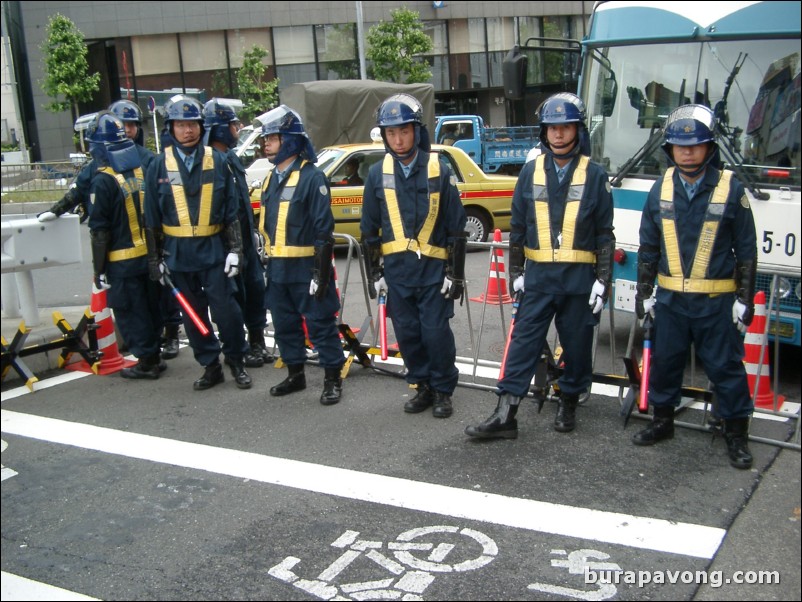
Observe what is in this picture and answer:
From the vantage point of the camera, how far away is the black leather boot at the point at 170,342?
7.96 meters

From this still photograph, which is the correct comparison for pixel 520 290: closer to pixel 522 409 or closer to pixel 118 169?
pixel 522 409

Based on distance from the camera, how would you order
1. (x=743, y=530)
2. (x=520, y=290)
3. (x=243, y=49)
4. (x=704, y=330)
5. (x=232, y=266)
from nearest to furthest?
(x=743, y=530), (x=704, y=330), (x=520, y=290), (x=232, y=266), (x=243, y=49)

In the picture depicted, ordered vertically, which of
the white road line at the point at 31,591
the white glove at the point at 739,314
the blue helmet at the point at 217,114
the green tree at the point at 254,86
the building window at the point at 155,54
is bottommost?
the white road line at the point at 31,591

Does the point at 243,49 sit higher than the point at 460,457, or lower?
higher

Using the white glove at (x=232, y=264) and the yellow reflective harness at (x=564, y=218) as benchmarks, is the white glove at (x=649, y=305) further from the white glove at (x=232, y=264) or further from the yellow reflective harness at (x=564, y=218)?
the white glove at (x=232, y=264)

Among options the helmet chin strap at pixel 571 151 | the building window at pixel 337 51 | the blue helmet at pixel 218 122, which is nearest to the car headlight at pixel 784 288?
the helmet chin strap at pixel 571 151

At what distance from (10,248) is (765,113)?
518cm

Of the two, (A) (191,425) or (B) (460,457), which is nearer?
(B) (460,457)

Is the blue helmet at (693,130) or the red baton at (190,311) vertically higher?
the blue helmet at (693,130)

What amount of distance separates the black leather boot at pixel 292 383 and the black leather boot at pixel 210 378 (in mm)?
552

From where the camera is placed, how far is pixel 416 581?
12.5 ft

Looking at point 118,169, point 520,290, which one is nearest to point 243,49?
point 118,169

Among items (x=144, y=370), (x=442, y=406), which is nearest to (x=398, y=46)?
(x=144, y=370)

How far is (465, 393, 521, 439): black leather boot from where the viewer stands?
5.44m
